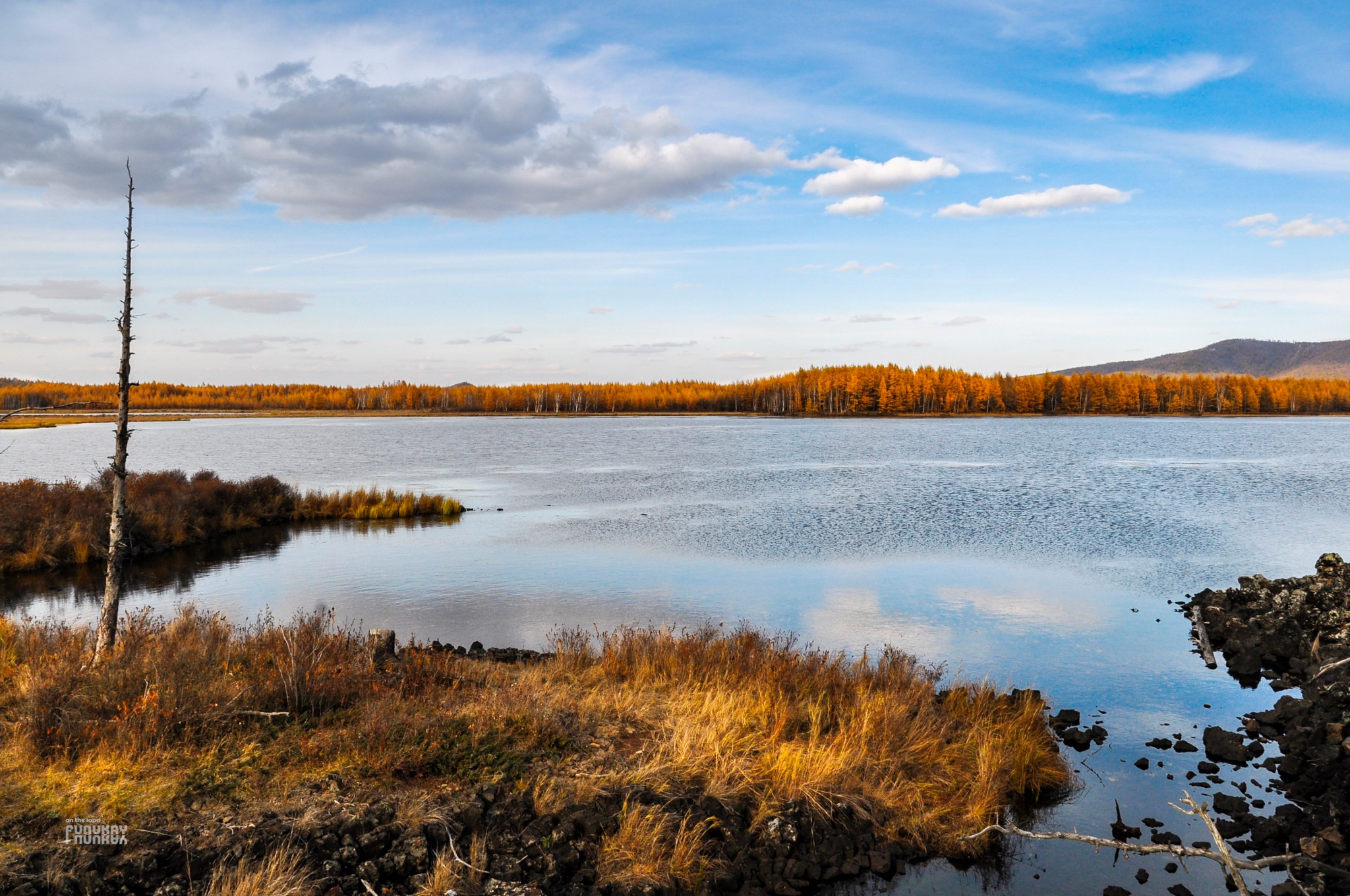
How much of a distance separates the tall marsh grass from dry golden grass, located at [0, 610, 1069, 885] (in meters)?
16.3

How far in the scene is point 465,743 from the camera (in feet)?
31.9

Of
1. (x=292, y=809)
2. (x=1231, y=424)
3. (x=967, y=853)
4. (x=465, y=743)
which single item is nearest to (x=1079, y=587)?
(x=967, y=853)

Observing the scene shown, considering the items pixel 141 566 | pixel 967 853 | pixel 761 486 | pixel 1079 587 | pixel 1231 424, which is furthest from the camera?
pixel 1231 424

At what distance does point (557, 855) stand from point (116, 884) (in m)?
3.78

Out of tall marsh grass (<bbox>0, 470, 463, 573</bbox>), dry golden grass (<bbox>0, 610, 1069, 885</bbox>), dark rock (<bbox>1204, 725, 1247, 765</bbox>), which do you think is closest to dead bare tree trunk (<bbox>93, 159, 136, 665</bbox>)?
dry golden grass (<bbox>0, 610, 1069, 885</bbox>)

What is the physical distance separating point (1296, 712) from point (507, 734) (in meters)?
12.3

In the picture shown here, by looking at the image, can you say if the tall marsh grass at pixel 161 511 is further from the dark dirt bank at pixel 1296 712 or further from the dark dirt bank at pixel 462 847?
the dark dirt bank at pixel 1296 712

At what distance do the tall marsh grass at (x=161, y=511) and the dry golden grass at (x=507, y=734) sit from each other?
16.3 m

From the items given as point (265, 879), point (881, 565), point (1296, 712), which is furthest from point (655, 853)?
point (881, 565)

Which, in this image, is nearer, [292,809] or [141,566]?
[292,809]

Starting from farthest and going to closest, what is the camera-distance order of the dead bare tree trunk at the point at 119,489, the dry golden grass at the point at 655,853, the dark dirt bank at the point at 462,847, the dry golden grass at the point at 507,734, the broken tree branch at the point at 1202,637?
the broken tree branch at the point at 1202,637 → the dead bare tree trunk at the point at 119,489 → the dry golden grass at the point at 507,734 → the dry golden grass at the point at 655,853 → the dark dirt bank at the point at 462,847

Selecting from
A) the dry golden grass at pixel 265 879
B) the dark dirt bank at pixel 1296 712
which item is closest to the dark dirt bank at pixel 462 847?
the dry golden grass at pixel 265 879

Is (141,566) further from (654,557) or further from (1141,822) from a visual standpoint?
(1141,822)

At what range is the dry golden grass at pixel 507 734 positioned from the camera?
334 inches
